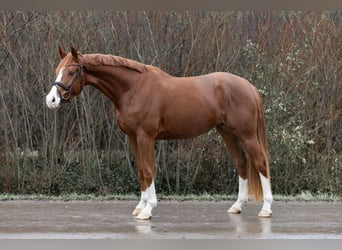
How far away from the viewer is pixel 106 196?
9031mm

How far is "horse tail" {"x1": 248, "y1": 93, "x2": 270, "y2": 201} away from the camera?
22.9 feet

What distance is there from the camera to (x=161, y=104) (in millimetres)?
6727

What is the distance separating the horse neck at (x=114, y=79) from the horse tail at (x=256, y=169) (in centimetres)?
164

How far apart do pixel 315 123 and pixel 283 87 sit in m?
0.84

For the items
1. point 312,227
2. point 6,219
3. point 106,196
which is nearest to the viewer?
point 312,227

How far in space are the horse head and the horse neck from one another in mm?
198

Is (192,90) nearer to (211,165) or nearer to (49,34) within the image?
(211,165)

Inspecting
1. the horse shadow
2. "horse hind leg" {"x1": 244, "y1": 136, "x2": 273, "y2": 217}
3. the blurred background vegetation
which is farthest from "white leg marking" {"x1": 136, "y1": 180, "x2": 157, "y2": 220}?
the blurred background vegetation

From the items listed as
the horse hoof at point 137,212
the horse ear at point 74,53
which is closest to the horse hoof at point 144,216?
the horse hoof at point 137,212

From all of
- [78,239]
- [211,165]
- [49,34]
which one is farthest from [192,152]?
[78,239]

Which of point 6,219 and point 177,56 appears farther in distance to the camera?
point 177,56

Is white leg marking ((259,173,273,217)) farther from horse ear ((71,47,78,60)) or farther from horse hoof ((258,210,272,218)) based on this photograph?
horse ear ((71,47,78,60))

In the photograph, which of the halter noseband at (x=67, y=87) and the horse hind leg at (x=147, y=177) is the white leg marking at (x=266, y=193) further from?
the halter noseband at (x=67, y=87)

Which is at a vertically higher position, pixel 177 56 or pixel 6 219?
pixel 177 56
